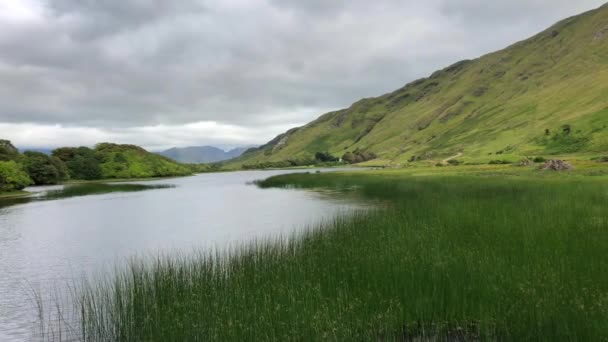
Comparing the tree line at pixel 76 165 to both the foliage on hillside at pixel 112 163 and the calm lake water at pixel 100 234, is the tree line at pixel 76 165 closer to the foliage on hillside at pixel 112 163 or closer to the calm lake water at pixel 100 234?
the foliage on hillside at pixel 112 163

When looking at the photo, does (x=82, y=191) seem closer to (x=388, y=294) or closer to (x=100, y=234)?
(x=100, y=234)

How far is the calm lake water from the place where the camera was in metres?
17.9

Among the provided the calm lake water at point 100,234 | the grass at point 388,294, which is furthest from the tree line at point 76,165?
the grass at point 388,294

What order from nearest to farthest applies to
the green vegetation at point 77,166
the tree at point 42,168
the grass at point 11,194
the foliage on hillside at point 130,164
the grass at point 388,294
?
the grass at point 388,294
the grass at point 11,194
the green vegetation at point 77,166
the tree at point 42,168
the foliage on hillside at point 130,164

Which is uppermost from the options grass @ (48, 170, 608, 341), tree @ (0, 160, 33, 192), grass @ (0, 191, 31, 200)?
tree @ (0, 160, 33, 192)

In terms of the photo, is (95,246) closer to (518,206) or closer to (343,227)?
(343,227)

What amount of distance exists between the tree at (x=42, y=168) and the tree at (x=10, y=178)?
27673 mm

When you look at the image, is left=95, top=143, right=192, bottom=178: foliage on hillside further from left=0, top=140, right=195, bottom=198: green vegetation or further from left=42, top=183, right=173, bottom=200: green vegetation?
left=42, top=183, right=173, bottom=200: green vegetation

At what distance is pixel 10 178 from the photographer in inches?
2773

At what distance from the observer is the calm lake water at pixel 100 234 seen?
17.9m

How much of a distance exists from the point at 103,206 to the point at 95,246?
2670cm

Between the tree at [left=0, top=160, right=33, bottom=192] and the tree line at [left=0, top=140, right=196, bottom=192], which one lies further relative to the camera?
the tree line at [left=0, top=140, right=196, bottom=192]

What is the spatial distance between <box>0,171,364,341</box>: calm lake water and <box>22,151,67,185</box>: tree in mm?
55938

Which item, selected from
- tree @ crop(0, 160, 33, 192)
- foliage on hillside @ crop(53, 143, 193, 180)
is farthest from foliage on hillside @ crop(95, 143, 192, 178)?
tree @ crop(0, 160, 33, 192)
